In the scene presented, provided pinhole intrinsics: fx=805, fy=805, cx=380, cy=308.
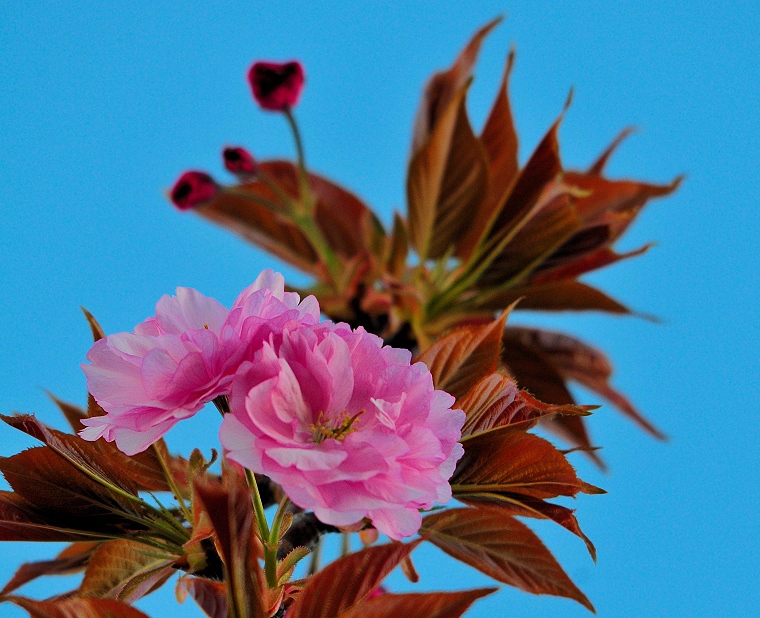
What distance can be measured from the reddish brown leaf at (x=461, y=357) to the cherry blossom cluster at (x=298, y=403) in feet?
0.59

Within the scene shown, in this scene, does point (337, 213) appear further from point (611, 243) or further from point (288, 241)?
point (611, 243)

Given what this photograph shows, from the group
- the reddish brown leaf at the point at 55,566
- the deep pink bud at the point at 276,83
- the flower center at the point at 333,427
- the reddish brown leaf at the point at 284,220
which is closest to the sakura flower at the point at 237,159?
the deep pink bud at the point at 276,83

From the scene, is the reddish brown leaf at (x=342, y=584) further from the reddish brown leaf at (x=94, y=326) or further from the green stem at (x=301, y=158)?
the green stem at (x=301, y=158)

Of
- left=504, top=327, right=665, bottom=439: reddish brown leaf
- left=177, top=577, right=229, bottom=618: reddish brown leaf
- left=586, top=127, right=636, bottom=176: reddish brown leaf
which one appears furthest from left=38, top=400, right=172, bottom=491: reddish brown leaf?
left=586, top=127, right=636, bottom=176: reddish brown leaf

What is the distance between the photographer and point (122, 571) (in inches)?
26.2

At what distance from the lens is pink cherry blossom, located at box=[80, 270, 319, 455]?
490 millimetres

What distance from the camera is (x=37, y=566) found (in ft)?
2.86

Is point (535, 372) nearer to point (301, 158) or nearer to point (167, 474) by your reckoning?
point (301, 158)

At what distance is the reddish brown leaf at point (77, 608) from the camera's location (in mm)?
500

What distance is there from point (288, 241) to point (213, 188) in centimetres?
30

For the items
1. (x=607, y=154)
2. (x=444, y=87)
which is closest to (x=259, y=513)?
(x=444, y=87)

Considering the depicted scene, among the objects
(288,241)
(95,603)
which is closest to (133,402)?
(95,603)

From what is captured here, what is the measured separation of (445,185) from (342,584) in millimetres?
Answer: 898

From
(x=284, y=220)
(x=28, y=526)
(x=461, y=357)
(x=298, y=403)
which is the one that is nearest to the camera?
(x=298, y=403)
